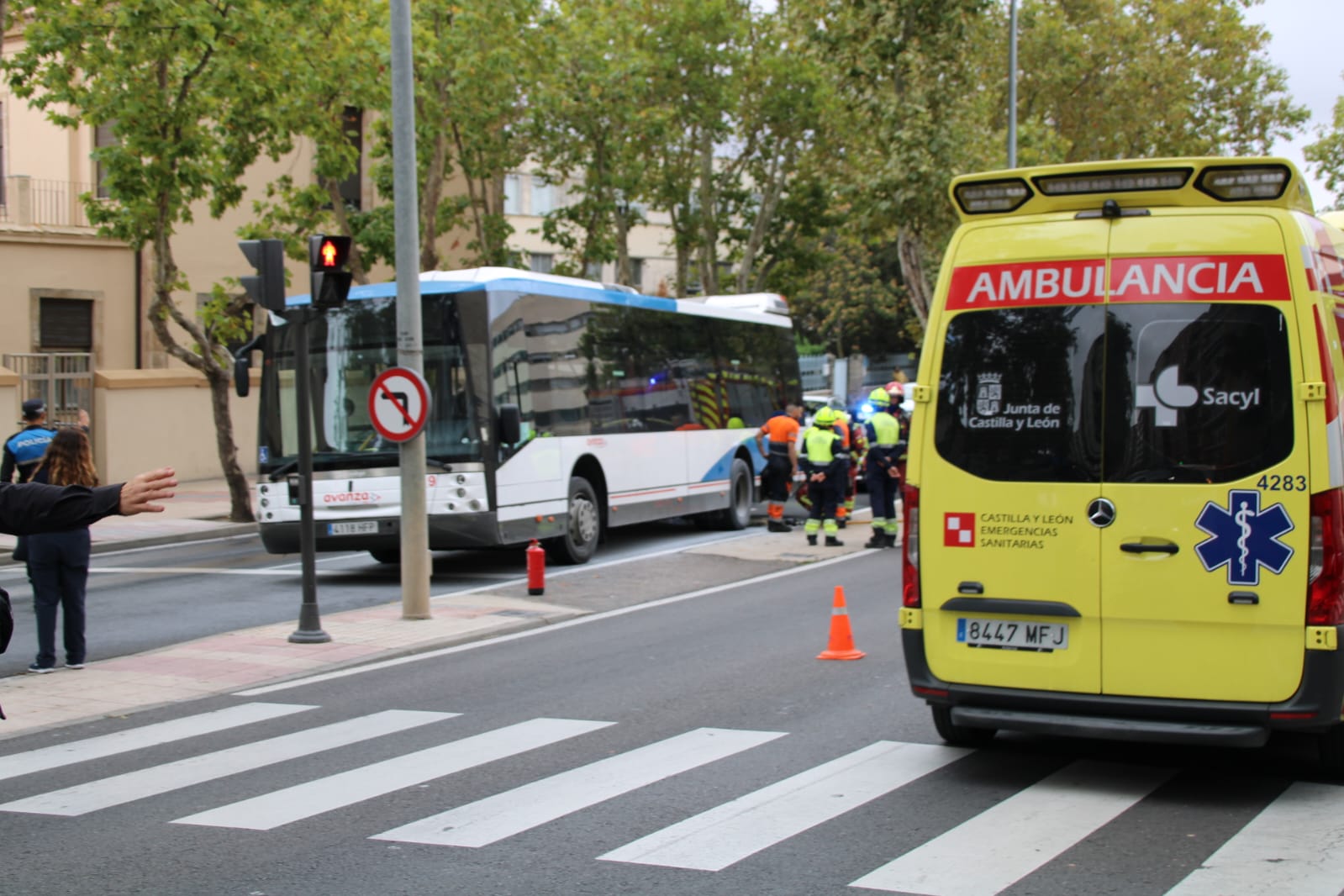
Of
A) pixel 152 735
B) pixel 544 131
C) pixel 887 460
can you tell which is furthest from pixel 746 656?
pixel 544 131

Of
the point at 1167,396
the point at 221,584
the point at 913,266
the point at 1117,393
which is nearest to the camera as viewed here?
the point at 1167,396

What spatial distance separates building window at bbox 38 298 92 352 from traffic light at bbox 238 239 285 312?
20.0 metres

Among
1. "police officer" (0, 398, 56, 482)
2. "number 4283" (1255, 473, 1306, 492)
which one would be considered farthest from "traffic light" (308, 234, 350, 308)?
"number 4283" (1255, 473, 1306, 492)

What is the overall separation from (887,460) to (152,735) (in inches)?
417

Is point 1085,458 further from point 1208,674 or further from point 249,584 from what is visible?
point 249,584

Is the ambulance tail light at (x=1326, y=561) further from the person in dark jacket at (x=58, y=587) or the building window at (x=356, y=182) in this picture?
the building window at (x=356, y=182)

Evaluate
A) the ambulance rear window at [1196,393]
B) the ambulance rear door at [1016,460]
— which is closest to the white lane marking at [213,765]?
the ambulance rear door at [1016,460]

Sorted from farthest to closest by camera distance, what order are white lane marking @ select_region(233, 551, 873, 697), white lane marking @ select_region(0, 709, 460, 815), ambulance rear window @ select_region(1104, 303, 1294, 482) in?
white lane marking @ select_region(233, 551, 873, 697) < white lane marking @ select_region(0, 709, 460, 815) < ambulance rear window @ select_region(1104, 303, 1294, 482)

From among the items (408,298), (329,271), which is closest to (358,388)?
(408,298)

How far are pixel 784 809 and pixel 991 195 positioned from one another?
9.80ft

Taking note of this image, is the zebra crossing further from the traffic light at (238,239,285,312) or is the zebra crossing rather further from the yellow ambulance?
the traffic light at (238,239,285,312)

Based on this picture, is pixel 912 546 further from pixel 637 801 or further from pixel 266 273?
pixel 266 273

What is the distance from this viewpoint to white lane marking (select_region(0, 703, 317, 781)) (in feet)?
25.7

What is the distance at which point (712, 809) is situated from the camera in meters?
6.61
